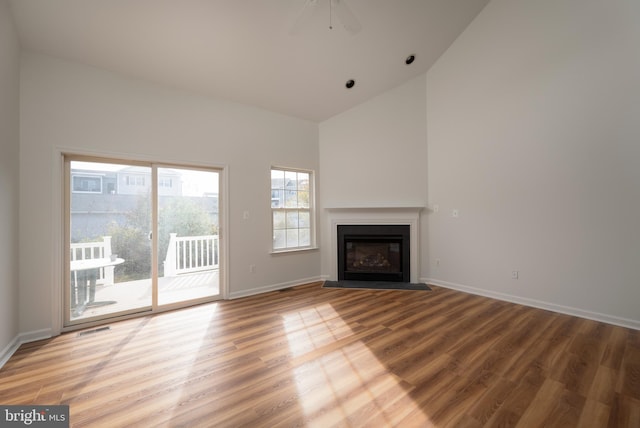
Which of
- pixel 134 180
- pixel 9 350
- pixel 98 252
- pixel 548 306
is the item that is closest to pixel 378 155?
pixel 548 306

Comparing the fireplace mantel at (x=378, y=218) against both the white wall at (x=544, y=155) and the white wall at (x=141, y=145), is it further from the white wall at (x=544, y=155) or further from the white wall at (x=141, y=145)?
the white wall at (x=141, y=145)

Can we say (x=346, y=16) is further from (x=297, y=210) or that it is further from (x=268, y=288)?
(x=268, y=288)

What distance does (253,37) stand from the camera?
3082 mm

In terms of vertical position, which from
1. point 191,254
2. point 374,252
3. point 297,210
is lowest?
point 374,252

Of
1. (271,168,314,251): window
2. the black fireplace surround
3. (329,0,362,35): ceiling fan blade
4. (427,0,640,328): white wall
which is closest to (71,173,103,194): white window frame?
(271,168,314,251): window

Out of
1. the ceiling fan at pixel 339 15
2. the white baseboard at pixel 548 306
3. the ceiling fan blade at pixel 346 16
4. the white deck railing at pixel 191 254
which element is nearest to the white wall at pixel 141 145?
the white deck railing at pixel 191 254

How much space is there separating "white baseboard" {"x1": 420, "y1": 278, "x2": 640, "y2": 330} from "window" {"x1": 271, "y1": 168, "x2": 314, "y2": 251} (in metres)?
2.57

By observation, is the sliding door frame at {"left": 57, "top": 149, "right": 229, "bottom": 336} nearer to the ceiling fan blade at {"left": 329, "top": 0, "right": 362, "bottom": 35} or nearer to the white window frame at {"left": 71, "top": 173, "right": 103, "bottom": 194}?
the white window frame at {"left": 71, "top": 173, "right": 103, "bottom": 194}

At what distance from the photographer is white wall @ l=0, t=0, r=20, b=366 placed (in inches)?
87.9

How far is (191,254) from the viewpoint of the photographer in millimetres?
3768

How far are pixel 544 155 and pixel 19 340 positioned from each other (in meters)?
6.33

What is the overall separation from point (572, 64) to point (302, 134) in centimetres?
383

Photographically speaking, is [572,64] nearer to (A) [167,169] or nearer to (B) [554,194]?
(B) [554,194]

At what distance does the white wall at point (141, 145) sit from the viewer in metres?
2.71
